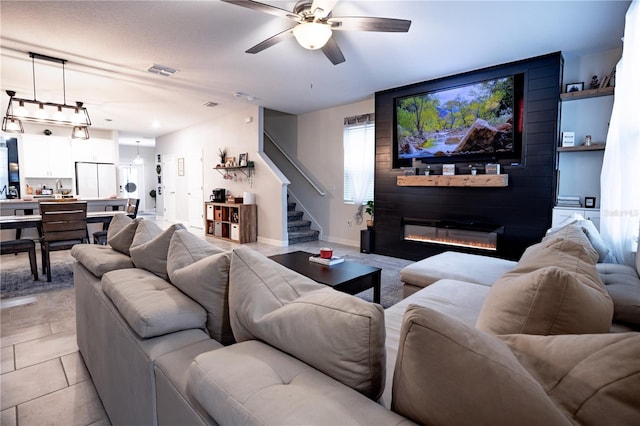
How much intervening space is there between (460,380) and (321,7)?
2.70 m

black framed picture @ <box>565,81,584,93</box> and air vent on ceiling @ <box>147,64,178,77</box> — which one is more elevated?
air vent on ceiling @ <box>147,64,178,77</box>

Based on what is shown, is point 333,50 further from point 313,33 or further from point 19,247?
point 19,247

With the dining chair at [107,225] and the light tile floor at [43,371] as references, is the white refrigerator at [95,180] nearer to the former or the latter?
the dining chair at [107,225]

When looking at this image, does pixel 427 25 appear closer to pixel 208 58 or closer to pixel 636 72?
pixel 636 72

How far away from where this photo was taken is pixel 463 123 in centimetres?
449

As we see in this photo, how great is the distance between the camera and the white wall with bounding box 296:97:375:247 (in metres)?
6.42

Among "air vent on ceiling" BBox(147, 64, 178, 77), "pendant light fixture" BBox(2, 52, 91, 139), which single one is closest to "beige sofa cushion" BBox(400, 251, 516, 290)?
"air vent on ceiling" BBox(147, 64, 178, 77)

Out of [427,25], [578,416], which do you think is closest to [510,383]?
[578,416]

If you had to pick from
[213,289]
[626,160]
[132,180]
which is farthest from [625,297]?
[132,180]

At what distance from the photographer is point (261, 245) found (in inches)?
250

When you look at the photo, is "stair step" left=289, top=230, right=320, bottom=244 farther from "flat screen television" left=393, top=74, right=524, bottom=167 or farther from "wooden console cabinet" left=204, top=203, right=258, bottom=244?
"flat screen television" left=393, top=74, right=524, bottom=167

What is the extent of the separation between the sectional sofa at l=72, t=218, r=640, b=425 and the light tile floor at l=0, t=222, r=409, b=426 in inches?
12.7

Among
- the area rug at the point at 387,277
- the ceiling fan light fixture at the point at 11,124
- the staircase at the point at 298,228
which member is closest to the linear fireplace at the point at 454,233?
the area rug at the point at 387,277

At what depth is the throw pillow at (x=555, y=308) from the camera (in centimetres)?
87
